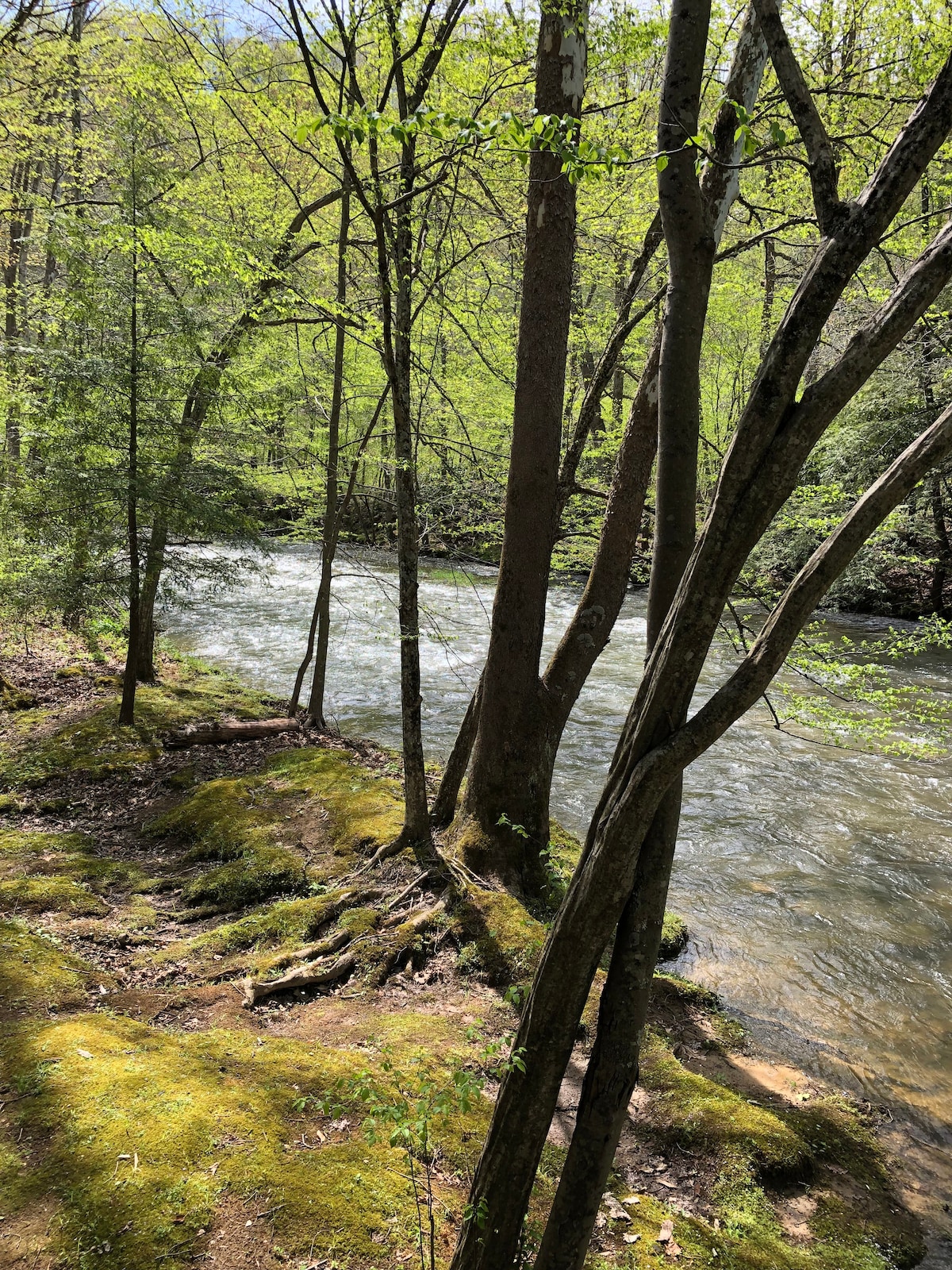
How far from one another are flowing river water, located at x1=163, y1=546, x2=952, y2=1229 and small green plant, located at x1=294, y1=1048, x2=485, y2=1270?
2.19 m

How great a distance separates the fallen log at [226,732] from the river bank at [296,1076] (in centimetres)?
192

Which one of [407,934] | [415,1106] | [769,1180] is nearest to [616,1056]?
[415,1106]

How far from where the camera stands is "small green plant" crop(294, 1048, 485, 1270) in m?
1.92

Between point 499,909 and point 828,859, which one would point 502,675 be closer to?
point 499,909

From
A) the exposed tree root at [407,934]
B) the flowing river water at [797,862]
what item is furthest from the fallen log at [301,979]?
the flowing river water at [797,862]

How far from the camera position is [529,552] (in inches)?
182

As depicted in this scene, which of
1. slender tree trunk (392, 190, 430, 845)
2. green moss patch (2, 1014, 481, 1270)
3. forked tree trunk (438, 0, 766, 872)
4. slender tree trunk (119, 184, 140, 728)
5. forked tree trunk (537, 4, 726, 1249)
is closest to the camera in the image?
forked tree trunk (537, 4, 726, 1249)

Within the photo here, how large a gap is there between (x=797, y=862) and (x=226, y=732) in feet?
20.9

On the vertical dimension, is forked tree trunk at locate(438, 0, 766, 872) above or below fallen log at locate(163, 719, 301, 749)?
above

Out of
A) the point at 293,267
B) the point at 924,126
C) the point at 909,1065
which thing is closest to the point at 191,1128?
the point at 924,126

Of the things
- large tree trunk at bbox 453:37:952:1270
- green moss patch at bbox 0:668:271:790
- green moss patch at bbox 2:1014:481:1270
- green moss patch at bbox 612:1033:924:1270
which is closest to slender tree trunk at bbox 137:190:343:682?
green moss patch at bbox 0:668:271:790

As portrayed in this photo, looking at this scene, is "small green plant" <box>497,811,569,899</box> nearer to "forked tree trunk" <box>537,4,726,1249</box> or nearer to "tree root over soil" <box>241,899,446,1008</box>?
"tree root over soil" <box>241,899,446,1008</box>

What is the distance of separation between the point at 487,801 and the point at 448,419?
5625 millimetres

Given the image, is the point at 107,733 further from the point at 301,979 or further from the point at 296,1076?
the point at 296,1076
